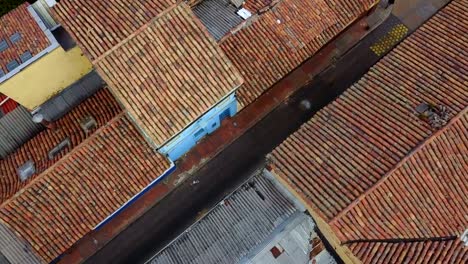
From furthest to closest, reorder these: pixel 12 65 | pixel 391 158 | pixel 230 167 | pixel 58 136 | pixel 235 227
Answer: pixel 230 167 < pixel 58 136 < pixel 235 227 < pixel 12 65 < pixel 391 158

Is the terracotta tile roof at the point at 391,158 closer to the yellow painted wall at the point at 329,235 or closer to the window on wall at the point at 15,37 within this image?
the yellow painted wall at the point at 329,235

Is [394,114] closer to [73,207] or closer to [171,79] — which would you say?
[171,79]

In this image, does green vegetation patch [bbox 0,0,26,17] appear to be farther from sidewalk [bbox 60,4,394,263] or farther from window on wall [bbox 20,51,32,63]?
sidewalk [bbox 60,4,394,263]

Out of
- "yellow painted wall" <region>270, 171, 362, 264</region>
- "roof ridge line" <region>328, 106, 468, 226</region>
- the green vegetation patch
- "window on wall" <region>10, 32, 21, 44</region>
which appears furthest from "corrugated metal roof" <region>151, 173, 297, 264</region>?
the green vegetation patch

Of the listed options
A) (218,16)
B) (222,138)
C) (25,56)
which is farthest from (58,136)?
(218,16)

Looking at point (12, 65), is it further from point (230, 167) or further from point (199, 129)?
point (230, 167)

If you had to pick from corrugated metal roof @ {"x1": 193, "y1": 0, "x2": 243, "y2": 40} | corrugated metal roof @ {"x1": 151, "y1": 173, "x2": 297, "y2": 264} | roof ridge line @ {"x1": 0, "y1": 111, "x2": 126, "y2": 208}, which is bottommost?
corrugated metal roof @ {"x1": 151, "y1": 173, "x2": 297, "y2": 264}
